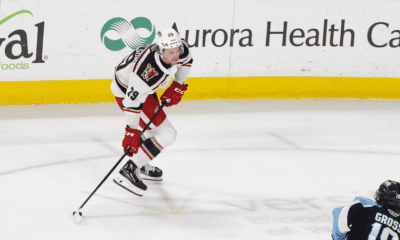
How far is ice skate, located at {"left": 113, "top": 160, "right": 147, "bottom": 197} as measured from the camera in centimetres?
390

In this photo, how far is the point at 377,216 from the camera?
2062 millimetres

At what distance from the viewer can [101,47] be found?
20.6 feet

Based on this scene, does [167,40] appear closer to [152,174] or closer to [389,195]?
[152,174]

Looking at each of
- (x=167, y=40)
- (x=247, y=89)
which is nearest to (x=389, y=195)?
(x=167, y=40)

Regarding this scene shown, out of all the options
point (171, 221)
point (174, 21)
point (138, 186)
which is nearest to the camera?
point (171, 221)

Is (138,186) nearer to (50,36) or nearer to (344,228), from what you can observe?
(344,228)

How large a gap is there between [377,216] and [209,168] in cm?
254

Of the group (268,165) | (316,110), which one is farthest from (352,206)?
(316,110)

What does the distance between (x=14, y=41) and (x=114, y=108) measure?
1.21 meters

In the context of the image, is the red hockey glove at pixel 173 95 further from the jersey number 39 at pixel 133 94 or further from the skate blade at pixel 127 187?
the skate blade at pixel 127 187

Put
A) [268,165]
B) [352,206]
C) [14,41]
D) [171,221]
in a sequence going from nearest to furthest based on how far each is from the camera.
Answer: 1. [352,206]
2. [171,221]
3. [268,165]
4. [14,41]

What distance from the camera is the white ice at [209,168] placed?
346cm

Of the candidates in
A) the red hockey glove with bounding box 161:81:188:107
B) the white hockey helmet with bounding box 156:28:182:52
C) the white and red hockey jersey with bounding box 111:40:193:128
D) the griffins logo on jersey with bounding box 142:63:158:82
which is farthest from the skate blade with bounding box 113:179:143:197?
the white hockey helmet with bounding box 156:28:182:52

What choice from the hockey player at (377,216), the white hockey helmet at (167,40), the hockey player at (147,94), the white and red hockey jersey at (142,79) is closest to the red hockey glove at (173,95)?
the hockey player at (147,94)
